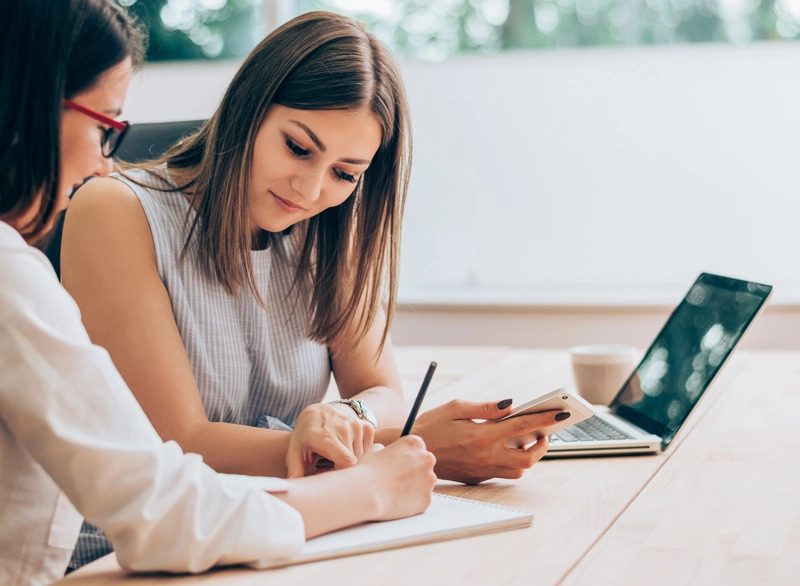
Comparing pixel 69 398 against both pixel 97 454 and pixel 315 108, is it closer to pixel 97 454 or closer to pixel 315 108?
pixel 97 454

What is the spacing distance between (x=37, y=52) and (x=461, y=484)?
0.71 m

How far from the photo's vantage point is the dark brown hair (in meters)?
0.82

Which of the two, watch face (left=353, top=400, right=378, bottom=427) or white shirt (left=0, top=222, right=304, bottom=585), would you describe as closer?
white shirt (left=0, top=222, right=304, bottom=585)

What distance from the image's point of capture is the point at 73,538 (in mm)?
948

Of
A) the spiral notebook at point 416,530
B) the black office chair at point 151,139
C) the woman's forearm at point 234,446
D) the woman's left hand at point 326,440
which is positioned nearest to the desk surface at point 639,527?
the spiral notebook at point 416,530

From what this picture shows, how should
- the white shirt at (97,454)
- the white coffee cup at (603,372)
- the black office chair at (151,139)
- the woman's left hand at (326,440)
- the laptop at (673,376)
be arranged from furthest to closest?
the black office chair at (151,139), the white coffee cup at (603,372), the laptop at (673,376), the woman's left hand at (326,440), the white shirt at (97,454)

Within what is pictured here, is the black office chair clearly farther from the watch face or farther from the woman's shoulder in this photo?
the watch face

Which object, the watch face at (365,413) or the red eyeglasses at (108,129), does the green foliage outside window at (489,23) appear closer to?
the watch face at (365,413)

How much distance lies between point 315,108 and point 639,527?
2.32 feet

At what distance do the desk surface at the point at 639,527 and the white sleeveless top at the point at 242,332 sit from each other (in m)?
0.40

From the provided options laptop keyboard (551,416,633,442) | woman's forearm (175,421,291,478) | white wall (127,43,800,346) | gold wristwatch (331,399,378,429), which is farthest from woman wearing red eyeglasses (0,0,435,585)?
white wall (127,43,800,346)

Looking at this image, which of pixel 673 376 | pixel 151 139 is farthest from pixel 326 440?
pixel 151 139

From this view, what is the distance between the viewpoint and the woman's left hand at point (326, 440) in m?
1.12

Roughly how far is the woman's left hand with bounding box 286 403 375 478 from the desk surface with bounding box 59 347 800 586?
13 centimetres
